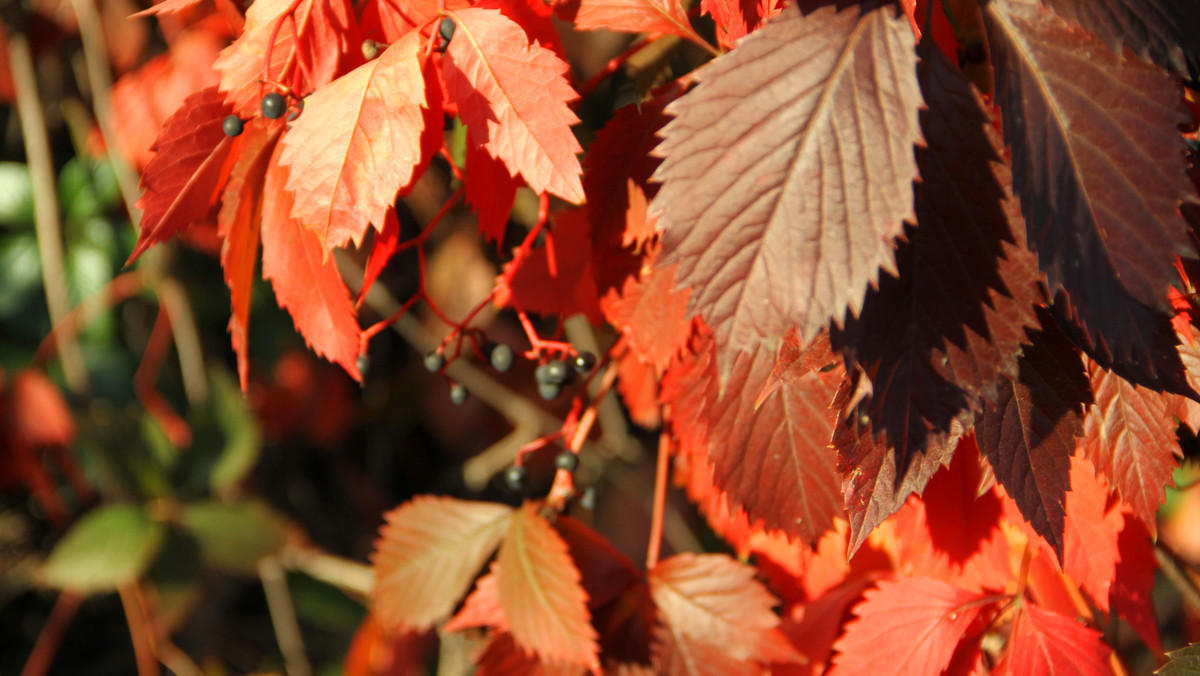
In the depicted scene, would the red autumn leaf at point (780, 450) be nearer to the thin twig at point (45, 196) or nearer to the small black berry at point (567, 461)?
the small black berry at point (567, 461)

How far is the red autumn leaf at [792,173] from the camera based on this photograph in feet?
1.37

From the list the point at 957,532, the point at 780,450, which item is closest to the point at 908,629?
the point at 957,532

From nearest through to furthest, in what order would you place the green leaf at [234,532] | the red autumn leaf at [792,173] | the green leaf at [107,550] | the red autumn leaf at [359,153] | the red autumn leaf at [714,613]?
the red autumn leaf at [792,173] < the red autumn leaf at [359,153] < the red autumn leaf at [714,613] < the green leaf at [107,550] < the green leaf at [234,532]

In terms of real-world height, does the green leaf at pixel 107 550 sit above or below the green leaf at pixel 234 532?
above

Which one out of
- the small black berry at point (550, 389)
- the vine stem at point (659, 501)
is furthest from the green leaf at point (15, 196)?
the vine stem at point (659, 501)

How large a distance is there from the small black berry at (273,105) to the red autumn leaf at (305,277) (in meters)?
0.04

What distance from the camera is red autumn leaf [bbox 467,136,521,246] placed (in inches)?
24.6

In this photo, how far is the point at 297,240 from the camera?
0.62m

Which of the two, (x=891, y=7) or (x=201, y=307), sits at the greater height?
(x=891, y=7)

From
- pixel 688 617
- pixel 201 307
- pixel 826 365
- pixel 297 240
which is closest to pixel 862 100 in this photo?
pixel 826 365

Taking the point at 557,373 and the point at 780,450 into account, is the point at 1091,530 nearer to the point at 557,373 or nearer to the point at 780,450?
the point at 780,450

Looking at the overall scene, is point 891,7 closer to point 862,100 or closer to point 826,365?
point 862,100

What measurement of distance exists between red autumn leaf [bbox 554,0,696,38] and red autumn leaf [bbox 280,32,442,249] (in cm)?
16

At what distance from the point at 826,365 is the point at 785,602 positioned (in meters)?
0.41
